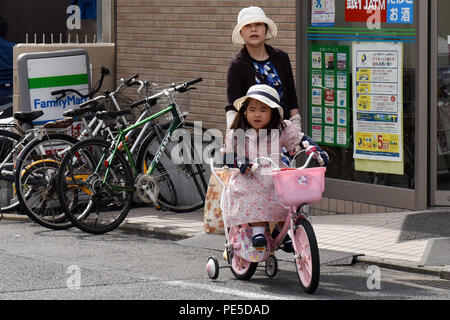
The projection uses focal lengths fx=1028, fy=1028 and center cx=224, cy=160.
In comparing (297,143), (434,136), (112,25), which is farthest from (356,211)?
(112,25)

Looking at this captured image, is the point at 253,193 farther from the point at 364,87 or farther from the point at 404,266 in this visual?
the point at 364,87

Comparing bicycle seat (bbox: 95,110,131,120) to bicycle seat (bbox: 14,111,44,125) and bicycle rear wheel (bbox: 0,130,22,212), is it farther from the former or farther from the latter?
bicycle rear wheel (bbox: 0,130,22,212)

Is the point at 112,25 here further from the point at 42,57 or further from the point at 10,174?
the point at 10,174

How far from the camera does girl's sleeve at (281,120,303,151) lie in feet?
24.5

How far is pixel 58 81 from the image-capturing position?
11883 mm

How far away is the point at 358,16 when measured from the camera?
10.8 m

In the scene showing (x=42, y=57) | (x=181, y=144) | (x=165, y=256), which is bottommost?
(x=165, y=256)

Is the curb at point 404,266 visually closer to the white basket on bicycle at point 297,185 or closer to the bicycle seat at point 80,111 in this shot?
the white basket on bicycle at point 297,185

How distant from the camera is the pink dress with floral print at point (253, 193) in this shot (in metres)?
7.24

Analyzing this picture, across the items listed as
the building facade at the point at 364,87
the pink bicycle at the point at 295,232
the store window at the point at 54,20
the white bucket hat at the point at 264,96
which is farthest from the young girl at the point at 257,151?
the store window at the point at 54,20

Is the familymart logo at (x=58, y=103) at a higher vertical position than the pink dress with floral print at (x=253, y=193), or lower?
higher

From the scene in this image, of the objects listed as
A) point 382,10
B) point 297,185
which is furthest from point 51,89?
point 297,185

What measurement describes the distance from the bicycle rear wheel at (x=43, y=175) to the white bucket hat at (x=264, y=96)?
10.6 ft

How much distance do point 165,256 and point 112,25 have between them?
5648 millimetres
